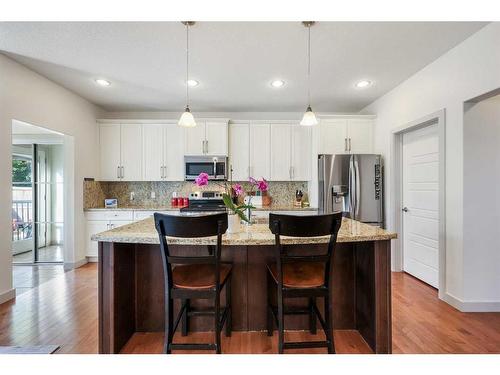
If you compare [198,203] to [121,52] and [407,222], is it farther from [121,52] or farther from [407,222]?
[407,222]

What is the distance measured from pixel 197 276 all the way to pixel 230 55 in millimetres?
2138

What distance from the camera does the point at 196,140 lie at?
4.44 metres

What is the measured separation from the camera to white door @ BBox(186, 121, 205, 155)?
14.5 ft

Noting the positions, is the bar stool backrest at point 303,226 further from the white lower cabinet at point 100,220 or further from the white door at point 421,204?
the white lower cabinet at point 100,220

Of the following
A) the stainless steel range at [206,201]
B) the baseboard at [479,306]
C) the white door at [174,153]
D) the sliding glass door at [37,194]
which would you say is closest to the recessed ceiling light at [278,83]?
the white door at [174,153]

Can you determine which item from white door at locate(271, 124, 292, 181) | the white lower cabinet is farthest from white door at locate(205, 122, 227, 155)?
the white lower cabinet

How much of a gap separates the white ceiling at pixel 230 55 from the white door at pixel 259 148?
0.59 meters

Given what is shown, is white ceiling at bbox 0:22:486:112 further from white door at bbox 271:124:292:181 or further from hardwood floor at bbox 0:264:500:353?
Result: hardwood floor at bbox 0:264:500:353

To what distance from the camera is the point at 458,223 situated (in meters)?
2.55

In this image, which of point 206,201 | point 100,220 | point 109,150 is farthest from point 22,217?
point 206,201

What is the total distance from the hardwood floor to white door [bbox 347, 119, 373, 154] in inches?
84.6

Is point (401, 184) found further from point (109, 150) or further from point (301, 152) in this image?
point (109, 150)

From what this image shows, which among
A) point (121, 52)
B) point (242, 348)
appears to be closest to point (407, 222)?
point (242, 348)
